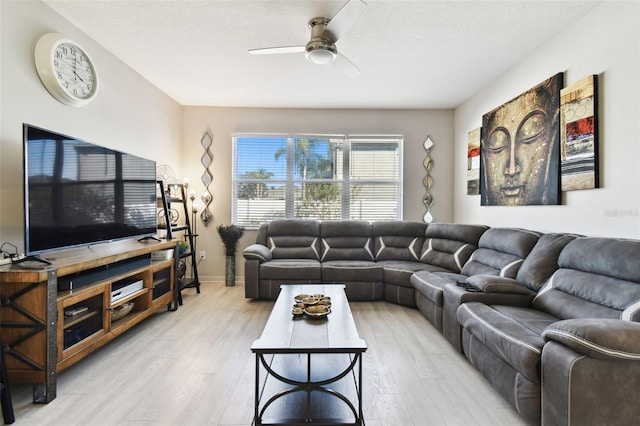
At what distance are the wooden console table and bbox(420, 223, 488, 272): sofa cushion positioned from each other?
337 centimetres

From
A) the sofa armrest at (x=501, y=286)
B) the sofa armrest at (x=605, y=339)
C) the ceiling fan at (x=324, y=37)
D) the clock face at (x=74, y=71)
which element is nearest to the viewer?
the sofa armrest at (x=605, y=339)

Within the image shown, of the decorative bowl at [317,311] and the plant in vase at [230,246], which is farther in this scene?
the plant in vase at [230,246]

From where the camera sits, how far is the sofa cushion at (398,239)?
407 cm

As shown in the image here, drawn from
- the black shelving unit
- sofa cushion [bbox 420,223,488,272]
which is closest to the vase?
the black shelving unit

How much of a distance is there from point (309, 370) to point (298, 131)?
3.67 metres

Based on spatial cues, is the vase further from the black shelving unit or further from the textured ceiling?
the textured ceiling

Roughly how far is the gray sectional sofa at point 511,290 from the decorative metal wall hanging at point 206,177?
102 cm

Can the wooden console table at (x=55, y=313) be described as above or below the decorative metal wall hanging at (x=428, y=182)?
below

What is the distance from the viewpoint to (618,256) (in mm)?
1743

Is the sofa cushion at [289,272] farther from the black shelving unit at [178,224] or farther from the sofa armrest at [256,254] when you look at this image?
the black shelving unit at [178,224]

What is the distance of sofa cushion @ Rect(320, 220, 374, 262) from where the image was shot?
4.10 m

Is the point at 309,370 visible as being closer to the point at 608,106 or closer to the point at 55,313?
the point at 55,313

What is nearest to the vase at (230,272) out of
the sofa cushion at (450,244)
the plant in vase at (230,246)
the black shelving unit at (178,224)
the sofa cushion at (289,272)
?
the plant in vase at (230,246)

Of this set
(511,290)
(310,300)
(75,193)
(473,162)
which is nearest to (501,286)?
(511,290)
